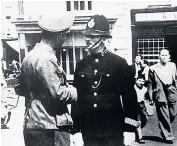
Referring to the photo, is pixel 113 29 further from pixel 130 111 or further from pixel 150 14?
pixel 130 111

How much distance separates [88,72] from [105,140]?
2.12 ft

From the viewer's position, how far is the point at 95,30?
2686 mm

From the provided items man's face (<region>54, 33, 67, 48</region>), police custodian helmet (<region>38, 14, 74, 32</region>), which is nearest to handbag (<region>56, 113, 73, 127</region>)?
man's face (<region>54, 33, 67, 48</region>)

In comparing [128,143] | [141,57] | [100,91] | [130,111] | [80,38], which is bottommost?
[128,143]

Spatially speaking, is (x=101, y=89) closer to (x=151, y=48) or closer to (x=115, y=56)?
(x=115, y=56)

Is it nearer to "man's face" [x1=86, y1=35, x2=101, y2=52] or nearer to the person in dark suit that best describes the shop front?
the person in dark suit

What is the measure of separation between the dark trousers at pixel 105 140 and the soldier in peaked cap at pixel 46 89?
0.67 feet

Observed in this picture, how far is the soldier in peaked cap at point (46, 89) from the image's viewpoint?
8.17ft

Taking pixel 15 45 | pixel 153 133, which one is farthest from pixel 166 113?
pixel 15 45

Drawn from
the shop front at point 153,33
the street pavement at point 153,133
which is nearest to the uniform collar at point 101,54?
the shop front at point 153,33

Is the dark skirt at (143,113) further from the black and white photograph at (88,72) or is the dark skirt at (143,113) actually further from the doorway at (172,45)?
the doorway at (172,45)

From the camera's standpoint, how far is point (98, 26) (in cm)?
271

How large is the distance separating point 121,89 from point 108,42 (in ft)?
1.56

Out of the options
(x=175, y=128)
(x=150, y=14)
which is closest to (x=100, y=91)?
(x=150, y=14)
